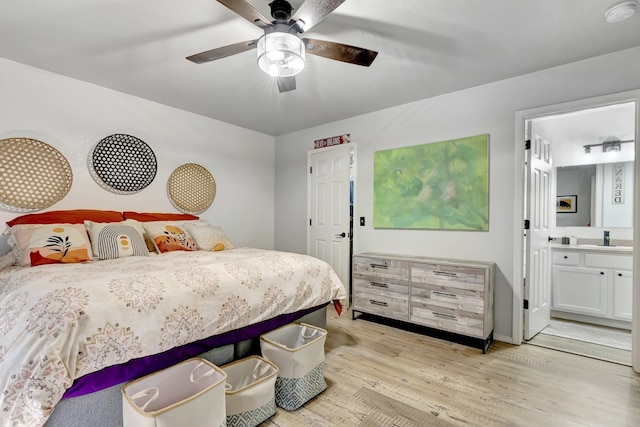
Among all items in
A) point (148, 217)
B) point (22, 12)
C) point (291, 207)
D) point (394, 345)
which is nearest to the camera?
point (22, 12)

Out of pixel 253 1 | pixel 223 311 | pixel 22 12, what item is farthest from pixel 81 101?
pixel 223 311

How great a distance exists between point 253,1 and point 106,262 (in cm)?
203

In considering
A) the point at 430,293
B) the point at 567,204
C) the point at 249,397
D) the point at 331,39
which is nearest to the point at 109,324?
the point at 249,397

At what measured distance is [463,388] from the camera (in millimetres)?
2023

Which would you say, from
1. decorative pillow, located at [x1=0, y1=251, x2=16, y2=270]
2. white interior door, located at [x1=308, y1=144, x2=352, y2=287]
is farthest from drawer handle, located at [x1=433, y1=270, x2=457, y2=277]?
decorative pillow, located at [x1=0, y1=251, x2=16, y2=270]

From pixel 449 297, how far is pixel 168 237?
2.62 metres

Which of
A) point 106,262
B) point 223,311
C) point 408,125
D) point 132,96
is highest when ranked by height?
point 132,96

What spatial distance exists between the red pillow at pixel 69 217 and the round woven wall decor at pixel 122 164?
33 cm

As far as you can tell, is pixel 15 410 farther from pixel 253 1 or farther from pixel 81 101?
pixel 81 101

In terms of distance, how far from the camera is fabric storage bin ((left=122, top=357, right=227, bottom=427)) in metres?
1.24

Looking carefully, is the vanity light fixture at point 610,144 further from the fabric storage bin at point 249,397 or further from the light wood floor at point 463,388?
the fabric storage bin at point 249,397

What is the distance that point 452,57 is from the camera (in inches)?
95.3

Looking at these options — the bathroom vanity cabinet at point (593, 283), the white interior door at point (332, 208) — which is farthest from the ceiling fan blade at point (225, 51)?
the bathroom vanity cabinet at point (593, 283)

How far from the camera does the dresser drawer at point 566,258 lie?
132 inches
